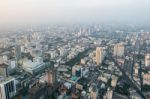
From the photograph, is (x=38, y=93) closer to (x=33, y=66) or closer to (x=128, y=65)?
(x=33, y=66)

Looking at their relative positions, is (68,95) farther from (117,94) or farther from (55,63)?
(55,63)

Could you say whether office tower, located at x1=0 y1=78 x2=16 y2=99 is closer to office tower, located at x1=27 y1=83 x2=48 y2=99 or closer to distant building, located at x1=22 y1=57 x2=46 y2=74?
office tower, located at x1=27 y1=83 x2=48 y2=99

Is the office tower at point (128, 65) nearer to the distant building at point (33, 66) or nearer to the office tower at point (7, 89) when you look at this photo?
the distant building at point (33, 66)

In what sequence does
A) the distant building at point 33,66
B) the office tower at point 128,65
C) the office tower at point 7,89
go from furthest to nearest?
the office tower at point 128,65, the distant building at point 33,66, the office tower at point 7,89

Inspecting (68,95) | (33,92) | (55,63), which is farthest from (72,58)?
(33,92)

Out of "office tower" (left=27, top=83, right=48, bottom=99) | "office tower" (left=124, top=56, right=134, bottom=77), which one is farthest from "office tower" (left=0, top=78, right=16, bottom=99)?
"office tower" (left=124, top=56, right=134, bottom=77)

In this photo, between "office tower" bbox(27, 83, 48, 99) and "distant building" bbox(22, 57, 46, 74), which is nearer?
"office tower" bbox(27, 83, 48, 99)

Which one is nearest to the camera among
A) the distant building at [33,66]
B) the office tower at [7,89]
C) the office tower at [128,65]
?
the office tower at [7,89]

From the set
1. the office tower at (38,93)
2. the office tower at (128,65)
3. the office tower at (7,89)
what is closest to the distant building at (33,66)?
the office tower at (7,89)
